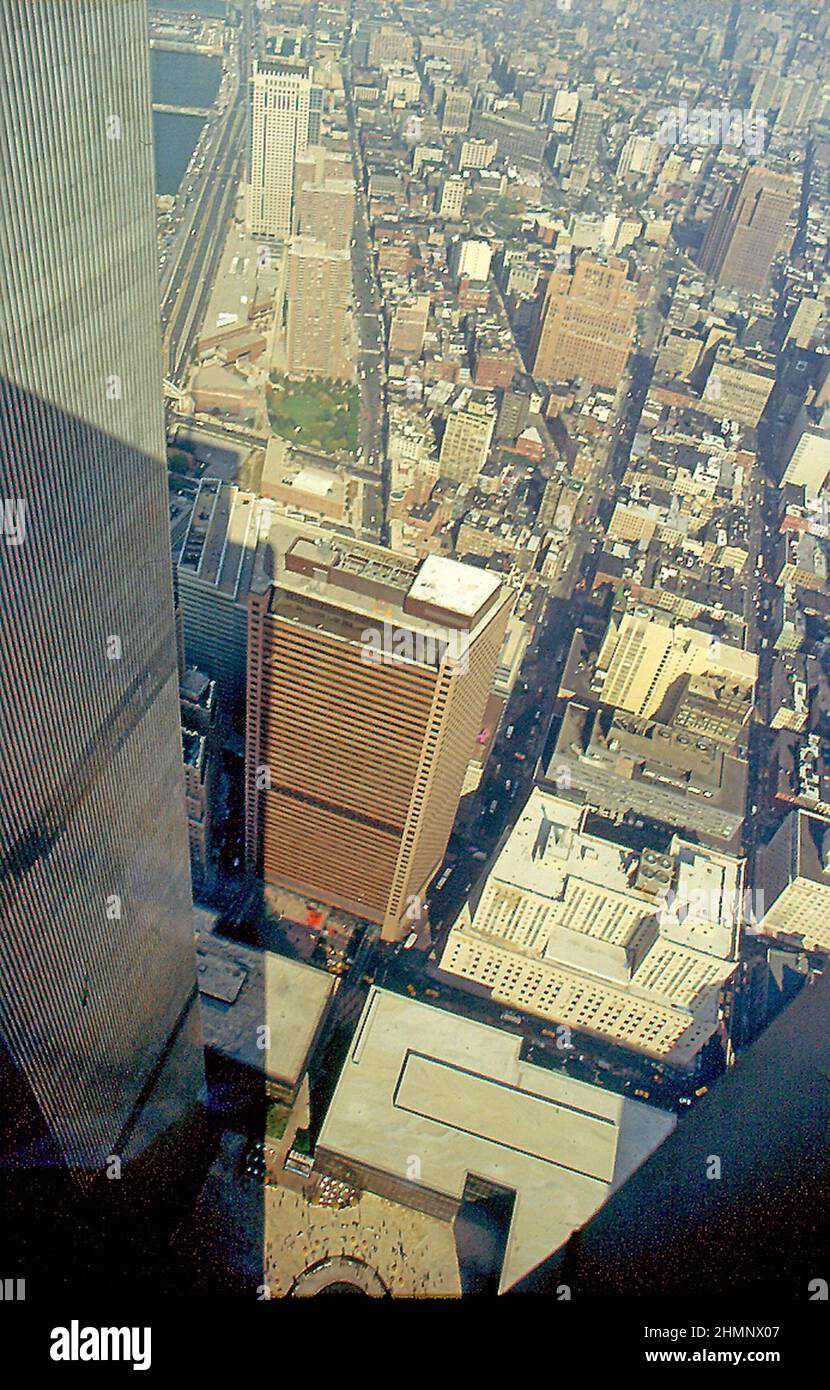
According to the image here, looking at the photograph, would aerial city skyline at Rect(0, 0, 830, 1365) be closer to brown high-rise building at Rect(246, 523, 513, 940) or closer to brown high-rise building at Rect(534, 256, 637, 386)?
brown high-rise building at Rect(246, 523, 513, 940)

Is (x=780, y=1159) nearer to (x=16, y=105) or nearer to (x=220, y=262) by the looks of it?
(x=16, y=105)

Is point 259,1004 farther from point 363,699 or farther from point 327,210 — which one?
point 327,210

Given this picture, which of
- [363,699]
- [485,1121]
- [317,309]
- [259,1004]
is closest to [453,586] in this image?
[363,699]

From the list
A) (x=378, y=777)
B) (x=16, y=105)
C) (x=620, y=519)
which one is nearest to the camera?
(x=16, y=105)

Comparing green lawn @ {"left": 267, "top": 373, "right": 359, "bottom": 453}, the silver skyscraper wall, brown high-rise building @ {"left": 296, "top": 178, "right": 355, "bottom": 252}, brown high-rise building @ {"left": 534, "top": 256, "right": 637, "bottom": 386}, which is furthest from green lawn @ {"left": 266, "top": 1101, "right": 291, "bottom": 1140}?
brown high-rise building @ {"left": 296, "top": 178, "right": 355, "bottom": 252}

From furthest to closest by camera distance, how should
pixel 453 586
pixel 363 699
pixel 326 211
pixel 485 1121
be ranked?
1. pixel 326 211
2. pixel 485 1121
3. pixel 363 699
4. pixel 453 586
